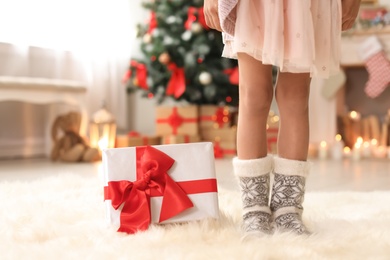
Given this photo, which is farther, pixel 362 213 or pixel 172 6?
pixel 172 6

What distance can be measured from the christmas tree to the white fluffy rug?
1.57 metres

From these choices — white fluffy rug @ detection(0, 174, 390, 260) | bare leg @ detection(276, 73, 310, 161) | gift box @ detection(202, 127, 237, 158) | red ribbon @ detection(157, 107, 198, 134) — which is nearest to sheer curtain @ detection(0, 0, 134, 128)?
red ribbon @ detection(157, 107, 198, 134)

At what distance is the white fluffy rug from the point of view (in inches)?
33.9

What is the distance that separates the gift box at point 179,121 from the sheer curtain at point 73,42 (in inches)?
24.4

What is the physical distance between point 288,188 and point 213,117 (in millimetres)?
1961

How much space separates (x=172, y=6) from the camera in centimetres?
306

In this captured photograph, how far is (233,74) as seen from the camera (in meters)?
2.89

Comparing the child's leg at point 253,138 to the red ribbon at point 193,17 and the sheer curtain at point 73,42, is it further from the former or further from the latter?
the sheer curtain at point 73,42

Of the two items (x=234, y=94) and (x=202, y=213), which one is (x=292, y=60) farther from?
(x=234, y=94)

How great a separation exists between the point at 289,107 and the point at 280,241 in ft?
1.11

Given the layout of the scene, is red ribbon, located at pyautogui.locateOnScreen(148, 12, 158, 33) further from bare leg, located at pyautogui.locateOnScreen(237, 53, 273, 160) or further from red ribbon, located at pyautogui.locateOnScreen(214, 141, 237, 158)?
bare leg, located at pyautogui.locateOnScreen(237, 53, 273, 160)

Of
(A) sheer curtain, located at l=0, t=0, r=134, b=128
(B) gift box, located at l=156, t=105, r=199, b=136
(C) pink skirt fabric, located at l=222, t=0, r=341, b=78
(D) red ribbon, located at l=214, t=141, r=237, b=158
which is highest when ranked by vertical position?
(A) sheer curtain, located at l=0, t=0, r=134, b=128

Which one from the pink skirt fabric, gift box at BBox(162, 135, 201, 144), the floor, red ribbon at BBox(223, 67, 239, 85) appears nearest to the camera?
the pink skirt fabric

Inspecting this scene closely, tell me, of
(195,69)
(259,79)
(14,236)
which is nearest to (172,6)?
(195,69)
